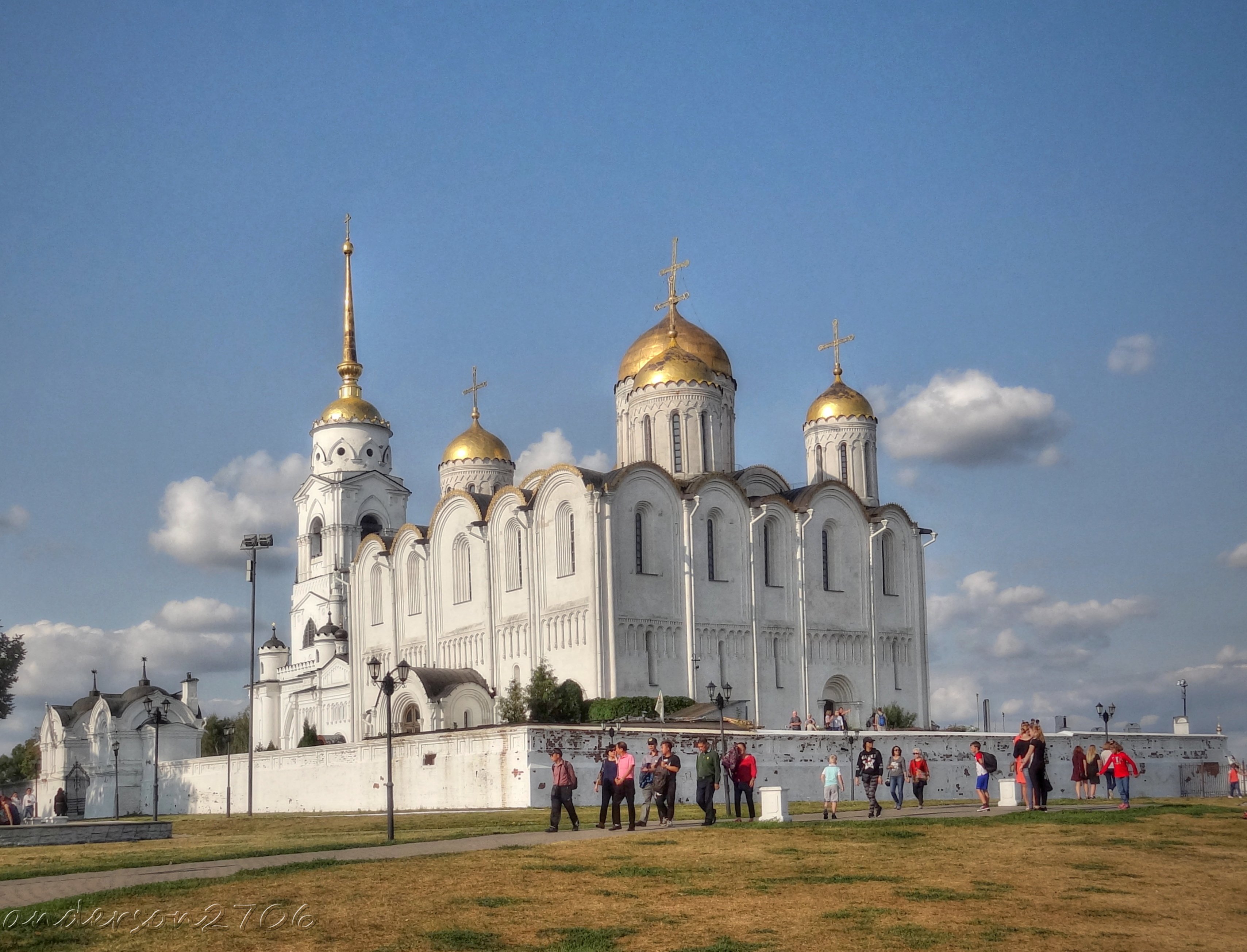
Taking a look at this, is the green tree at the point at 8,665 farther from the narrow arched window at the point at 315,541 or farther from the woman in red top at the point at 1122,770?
the woman in red top at the point at 1122,770

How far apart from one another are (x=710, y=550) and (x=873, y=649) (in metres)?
8.39

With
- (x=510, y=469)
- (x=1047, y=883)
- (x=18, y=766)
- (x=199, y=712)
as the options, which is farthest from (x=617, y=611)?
(x=18, y=766)

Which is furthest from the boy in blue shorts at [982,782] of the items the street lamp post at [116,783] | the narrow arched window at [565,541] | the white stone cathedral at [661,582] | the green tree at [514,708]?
the street lamp post at [116,783]

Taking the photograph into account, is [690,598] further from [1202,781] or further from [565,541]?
[1202,781]

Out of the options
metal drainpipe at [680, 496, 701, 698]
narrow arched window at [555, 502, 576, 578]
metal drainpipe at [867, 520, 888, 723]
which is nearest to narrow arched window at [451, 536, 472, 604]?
narrow arched window at [555, 502, 576, 578]

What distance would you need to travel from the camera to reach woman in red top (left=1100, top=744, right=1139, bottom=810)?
26.1 meters

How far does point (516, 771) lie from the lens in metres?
33.2

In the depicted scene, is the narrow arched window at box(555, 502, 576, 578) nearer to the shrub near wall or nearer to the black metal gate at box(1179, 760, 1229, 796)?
the shrub near wall

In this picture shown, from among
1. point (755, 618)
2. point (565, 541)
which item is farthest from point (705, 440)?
point (565, 541)

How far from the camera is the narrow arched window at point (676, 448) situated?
52.5 meters

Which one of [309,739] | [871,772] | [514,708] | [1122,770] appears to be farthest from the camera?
[309,739]

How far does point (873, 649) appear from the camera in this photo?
53.5 m

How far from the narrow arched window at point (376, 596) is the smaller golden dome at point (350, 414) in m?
11.2

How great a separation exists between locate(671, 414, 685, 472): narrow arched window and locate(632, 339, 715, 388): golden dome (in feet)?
4.50
